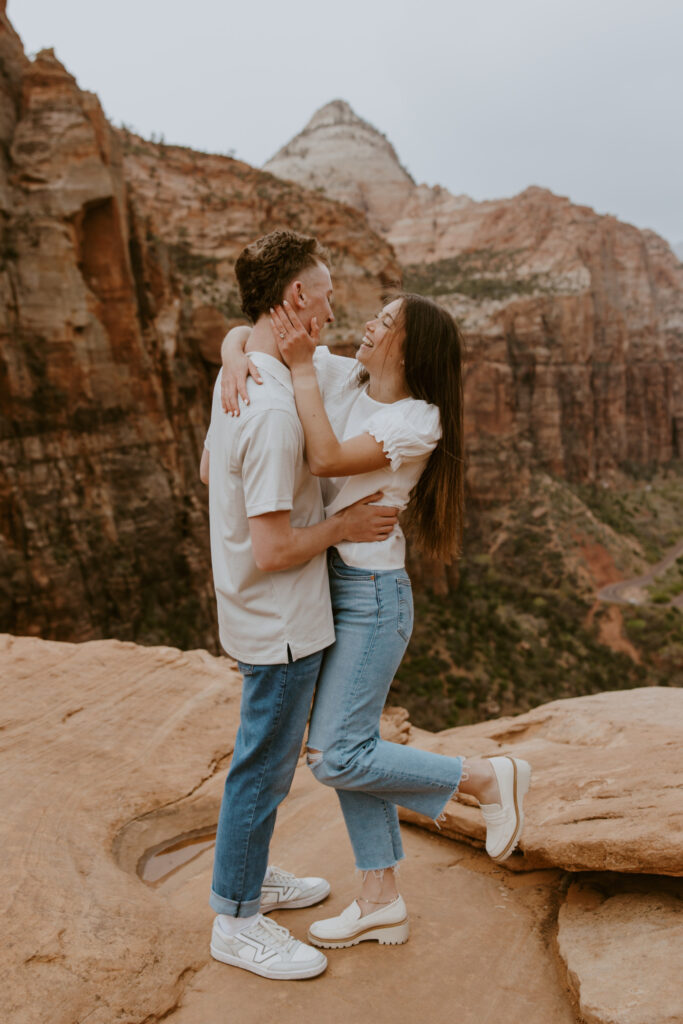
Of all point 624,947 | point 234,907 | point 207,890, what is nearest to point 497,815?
point 624,947

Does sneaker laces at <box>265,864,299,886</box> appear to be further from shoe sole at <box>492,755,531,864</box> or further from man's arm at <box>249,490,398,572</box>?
man's arm at <box>249,490,398,572</box>

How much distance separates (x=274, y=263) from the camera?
94.0 inches

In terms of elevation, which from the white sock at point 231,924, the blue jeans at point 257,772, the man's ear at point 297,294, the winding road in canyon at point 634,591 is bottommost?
the winding road in canyon at point 634,591

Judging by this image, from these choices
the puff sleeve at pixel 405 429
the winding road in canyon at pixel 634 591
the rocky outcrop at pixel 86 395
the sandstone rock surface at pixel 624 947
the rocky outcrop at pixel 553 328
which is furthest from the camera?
the rocky outcrop at pixel 553 328

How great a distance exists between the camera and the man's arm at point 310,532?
227 centimetres

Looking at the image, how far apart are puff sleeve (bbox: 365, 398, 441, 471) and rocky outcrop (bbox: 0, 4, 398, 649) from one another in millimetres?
16022

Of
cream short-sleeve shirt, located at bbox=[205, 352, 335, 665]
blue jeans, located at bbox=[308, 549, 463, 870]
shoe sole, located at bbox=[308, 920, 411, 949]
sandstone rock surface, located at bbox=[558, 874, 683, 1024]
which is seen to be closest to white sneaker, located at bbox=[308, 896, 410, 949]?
shoe sole, located at bbox=[308, 920, 411, 949]

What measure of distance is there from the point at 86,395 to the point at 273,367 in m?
17.3

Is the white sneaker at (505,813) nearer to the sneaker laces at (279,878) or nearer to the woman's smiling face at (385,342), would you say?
the sneaker laces at (279,878)

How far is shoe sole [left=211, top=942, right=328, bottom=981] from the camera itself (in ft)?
8.05

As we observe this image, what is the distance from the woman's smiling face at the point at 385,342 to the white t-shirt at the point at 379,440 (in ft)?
0.38

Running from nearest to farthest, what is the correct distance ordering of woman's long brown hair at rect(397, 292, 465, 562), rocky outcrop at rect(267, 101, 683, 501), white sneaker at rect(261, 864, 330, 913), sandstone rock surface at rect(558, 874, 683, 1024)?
sandstone rock surface at rect(558, 874, 683, 1024)
woman's long brown hair at rect(397, 292, 465, 562)
white sneaker at rect(261, 864, 330, 913)
rocky outcrop at rect(267, 101, 683, 501)

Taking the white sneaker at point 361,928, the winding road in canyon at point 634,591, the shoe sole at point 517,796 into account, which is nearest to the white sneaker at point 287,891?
the white sneaker at point 361,928

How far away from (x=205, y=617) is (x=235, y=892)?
18378 mm
